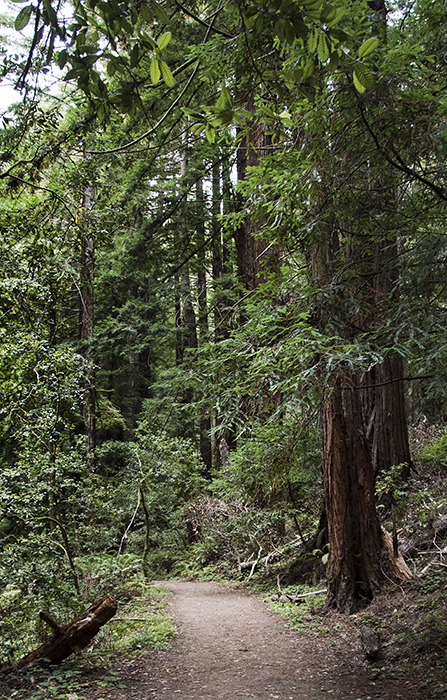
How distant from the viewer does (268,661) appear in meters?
5.05

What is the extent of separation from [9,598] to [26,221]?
163 inches

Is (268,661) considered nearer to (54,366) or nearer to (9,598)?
(9,598)

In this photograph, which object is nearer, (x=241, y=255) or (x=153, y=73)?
(x=153, y=73)

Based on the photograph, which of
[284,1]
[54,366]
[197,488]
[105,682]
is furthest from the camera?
[197,488]

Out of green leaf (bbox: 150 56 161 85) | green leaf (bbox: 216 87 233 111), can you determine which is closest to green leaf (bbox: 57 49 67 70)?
green leaf (bbox: 150 56 161 85)

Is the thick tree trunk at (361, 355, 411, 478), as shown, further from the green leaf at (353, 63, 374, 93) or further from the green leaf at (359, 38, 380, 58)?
the green leaf at (359, 38, 380, 58)

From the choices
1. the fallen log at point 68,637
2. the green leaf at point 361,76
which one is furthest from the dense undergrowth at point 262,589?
the green leaf at point 361,76

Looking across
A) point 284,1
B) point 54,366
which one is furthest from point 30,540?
point 284,1

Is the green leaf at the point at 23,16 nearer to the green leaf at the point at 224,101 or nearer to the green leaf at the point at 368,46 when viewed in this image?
the green leaf at the point at 224,101

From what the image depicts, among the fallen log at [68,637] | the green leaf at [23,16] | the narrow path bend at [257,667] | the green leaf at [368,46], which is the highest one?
the green leaf at [23,16]

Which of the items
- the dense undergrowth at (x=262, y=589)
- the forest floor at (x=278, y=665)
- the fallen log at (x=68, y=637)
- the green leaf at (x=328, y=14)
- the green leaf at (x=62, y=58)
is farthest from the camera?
the fallen log at (x=68, y=637)

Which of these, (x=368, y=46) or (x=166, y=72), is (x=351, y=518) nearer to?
(x=368, y=46)

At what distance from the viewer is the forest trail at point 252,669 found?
410 centimetres

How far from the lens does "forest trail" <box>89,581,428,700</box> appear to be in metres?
4.10
